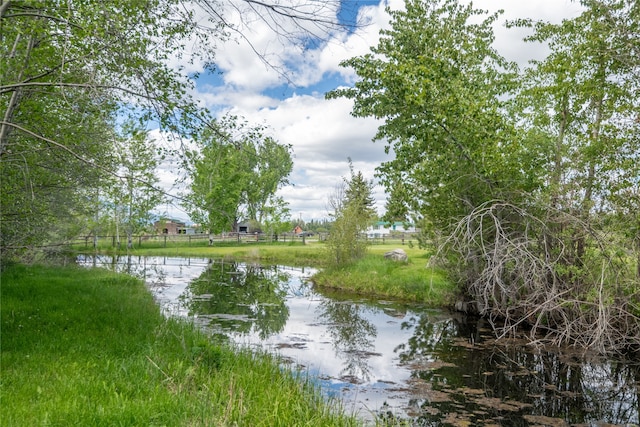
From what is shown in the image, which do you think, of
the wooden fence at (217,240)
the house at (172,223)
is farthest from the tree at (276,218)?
the house at (172,223)

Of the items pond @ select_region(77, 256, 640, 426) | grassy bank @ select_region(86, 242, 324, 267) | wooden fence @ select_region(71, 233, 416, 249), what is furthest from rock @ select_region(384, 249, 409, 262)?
wooden fence @ select_region(71, 233, 416, 249)

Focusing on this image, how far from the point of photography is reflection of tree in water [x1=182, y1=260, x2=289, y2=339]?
14.0 meters

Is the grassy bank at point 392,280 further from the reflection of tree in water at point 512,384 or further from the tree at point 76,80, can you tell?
the tree at point 76,80

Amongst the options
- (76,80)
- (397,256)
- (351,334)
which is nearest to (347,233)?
(397,256)

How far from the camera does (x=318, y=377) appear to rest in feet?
30.5

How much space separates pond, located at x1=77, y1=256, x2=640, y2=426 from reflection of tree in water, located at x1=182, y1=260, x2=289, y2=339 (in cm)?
7

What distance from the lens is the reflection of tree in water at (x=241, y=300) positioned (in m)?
14.0

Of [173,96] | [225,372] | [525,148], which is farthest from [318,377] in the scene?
[525,148]

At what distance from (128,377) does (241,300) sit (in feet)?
39.8

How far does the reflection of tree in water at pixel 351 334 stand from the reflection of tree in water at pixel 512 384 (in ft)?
3.50

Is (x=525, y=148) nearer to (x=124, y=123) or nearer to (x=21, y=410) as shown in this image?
(x=124, y=123)

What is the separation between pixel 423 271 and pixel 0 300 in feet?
55.8

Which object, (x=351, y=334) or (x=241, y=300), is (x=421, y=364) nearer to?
(x=351, y=334)

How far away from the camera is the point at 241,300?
1816cm
